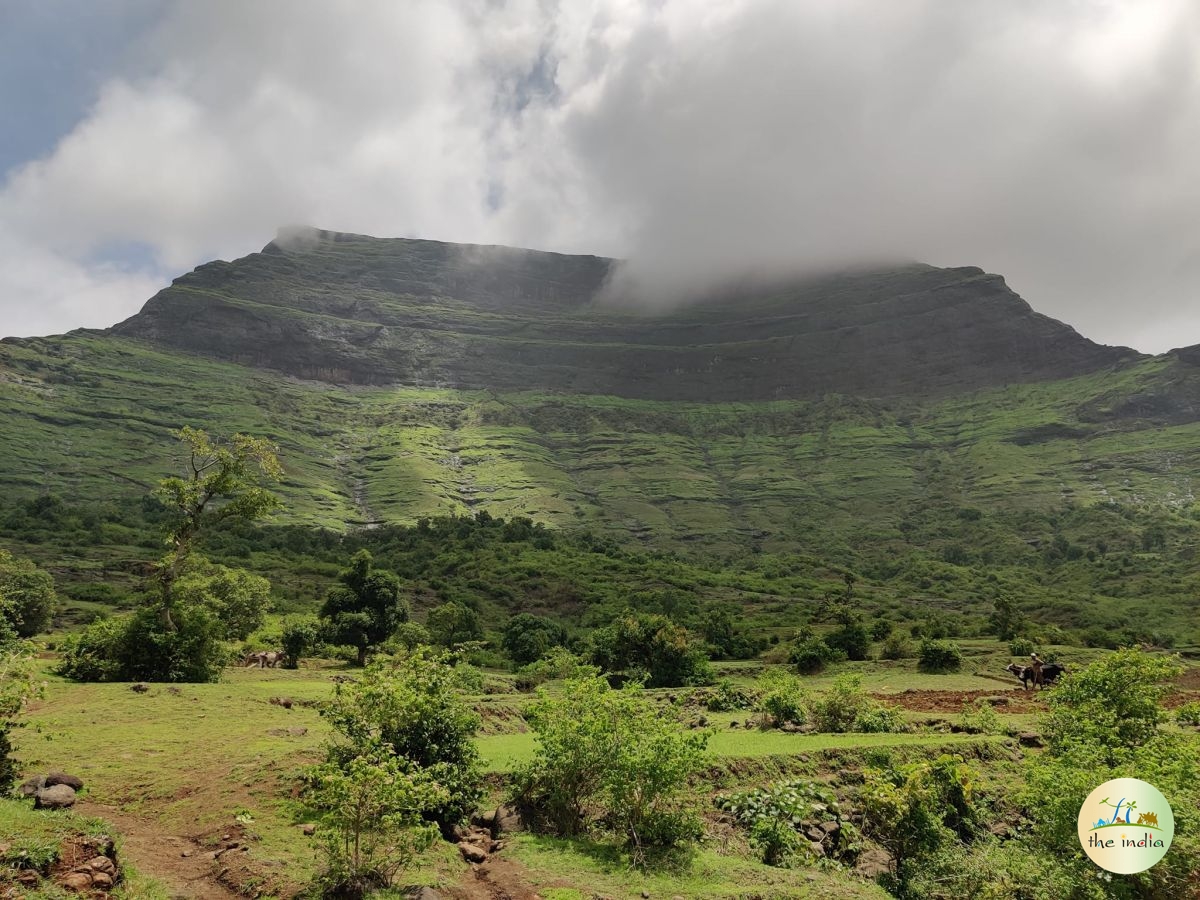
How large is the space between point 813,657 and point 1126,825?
36.0 metres

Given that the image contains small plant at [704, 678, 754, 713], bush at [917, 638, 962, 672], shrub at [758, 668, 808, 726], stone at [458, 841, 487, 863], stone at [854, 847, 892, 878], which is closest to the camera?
stone at [458, 841, 487, 863]

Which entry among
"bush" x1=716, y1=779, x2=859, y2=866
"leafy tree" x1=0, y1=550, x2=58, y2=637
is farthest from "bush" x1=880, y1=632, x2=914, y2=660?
"leafy tree" x1=0, y1=550, x2=58, y2=637

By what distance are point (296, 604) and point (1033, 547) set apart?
12213 cm

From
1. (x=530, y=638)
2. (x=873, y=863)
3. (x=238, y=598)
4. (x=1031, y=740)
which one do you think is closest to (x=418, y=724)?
(x=873, y=863)

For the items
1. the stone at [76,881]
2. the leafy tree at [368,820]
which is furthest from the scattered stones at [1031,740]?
the stone at [76,881]

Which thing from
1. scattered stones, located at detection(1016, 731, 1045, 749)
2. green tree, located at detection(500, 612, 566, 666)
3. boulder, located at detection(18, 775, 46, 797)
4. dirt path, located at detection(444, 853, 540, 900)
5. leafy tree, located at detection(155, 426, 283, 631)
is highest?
leafy tree, located at detection(155, 426, 283, 631)

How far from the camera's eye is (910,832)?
1672cm

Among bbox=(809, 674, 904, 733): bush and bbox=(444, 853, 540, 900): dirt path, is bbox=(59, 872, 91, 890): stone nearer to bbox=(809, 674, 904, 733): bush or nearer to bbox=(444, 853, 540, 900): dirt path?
bbox=(444, 853, 540, 900): dirt path

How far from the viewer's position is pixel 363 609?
157ft

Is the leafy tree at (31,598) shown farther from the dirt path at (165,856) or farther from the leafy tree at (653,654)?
the dirt path at (165,856)

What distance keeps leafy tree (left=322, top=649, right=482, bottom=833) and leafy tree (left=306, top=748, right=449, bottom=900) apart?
126 cm

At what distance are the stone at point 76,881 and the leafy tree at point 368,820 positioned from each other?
2919mm

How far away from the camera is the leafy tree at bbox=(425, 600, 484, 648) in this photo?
6200 centimetres

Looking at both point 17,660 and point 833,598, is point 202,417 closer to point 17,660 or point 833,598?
point 833,598
